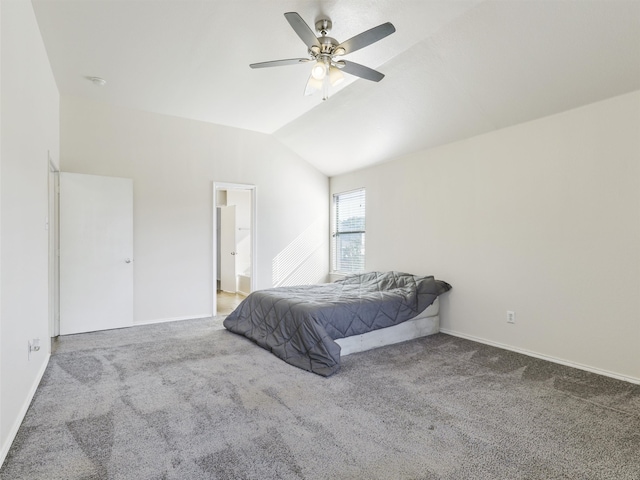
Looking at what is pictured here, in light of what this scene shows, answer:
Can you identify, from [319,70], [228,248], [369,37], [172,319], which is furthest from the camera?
[228,248]

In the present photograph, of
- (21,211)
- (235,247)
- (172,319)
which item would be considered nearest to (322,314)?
(21,211)

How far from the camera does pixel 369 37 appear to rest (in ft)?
7.71

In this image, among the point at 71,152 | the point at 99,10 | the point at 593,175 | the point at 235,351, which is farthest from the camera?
the point at 71,152

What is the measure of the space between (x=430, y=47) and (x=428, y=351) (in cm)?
282

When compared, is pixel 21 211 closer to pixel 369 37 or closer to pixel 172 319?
pixel 369 37

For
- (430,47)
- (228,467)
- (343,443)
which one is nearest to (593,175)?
(430,47)

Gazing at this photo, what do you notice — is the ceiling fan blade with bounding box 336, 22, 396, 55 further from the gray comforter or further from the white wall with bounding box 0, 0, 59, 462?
the gray comforter

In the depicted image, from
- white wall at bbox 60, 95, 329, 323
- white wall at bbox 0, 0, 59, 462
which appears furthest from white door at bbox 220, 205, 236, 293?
white wall at bbox 0, 0, 59, 462

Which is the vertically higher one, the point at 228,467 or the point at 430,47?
the point at 430,47

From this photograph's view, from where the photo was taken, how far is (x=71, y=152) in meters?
4.31

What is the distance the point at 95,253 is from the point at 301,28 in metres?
3.65

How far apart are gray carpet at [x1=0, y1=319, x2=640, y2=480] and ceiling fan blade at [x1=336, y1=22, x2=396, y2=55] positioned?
2424mm

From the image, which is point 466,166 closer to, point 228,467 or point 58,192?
point 228,467

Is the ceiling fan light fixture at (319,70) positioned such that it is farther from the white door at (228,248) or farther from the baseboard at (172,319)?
the white door at (228,248)
